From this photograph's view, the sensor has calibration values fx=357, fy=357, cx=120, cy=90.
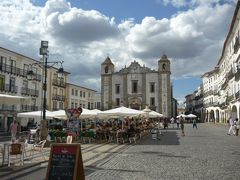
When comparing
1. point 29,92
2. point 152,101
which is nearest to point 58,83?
point 29,92

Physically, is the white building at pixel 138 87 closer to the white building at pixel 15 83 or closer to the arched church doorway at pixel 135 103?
the arched church doorway at pixel 135 103

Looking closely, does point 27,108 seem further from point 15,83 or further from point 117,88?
point 117,88

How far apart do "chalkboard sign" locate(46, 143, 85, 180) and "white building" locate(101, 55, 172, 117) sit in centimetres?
6691

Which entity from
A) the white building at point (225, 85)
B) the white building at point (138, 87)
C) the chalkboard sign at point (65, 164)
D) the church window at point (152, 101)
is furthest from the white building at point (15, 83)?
the chalkboard sign at point (65, 164)

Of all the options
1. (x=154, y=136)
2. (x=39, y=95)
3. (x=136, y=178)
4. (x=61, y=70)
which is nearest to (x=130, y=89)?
(x=39, y=95)

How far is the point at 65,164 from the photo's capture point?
7.21m

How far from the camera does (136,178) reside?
896 centimetres

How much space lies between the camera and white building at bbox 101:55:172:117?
7450cm

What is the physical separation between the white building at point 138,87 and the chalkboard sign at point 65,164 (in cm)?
6691

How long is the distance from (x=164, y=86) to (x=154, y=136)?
5056 cm

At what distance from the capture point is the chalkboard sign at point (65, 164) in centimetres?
707

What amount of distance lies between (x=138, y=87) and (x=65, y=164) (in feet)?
227

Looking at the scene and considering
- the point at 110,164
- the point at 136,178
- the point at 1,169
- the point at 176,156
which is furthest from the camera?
the point at 176,156

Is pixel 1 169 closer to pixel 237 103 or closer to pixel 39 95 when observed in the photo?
pixel 237 103
